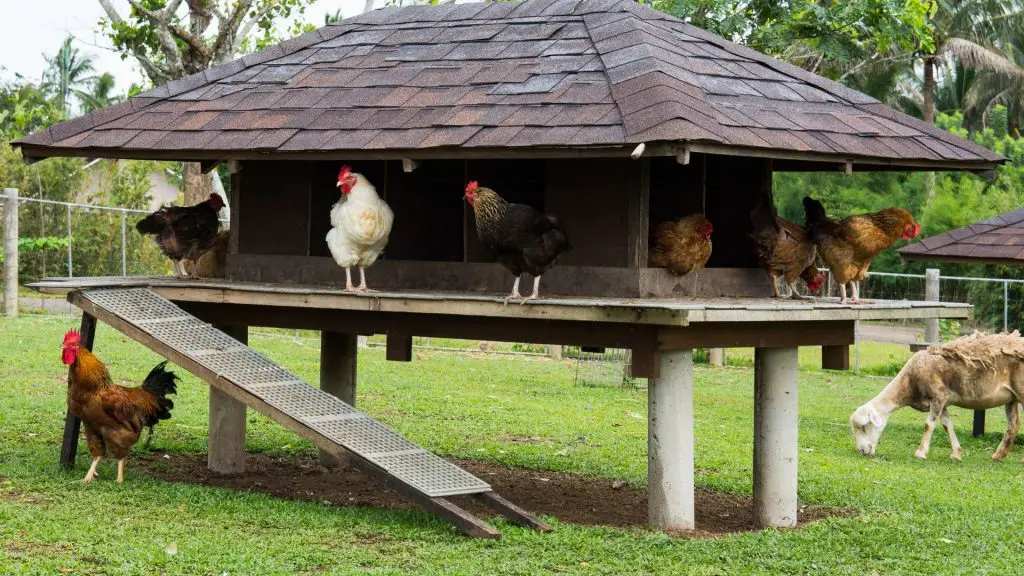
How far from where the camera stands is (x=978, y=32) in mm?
43031

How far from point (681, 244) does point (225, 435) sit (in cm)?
483

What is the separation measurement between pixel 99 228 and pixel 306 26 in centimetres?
706

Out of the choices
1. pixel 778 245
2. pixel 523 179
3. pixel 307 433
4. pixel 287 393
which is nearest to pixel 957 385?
pixel 778 245

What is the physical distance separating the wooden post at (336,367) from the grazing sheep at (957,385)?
5869 millimetres

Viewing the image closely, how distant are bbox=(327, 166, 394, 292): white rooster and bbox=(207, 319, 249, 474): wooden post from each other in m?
2.29

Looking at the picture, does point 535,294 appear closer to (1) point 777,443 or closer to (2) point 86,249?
(1) point 777,443

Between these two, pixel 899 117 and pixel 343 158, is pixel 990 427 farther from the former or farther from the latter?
pixel 343 158

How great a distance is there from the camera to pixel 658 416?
9039mm

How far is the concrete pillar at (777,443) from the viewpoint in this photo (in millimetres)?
10023

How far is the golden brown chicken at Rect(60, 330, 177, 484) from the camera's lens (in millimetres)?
9797

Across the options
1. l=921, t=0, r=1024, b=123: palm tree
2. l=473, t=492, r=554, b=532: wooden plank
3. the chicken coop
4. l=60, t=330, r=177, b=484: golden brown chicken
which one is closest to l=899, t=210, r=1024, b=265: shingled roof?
the chicken coop

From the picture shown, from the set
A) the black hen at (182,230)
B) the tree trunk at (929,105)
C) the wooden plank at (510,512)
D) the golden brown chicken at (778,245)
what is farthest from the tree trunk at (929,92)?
the wooden plank at (510,512)

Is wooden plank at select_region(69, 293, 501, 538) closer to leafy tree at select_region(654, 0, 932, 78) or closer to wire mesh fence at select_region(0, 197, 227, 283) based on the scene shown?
leafy tree at select_region(654, 0, 932, 78)

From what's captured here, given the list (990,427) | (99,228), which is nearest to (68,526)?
(990,427)
